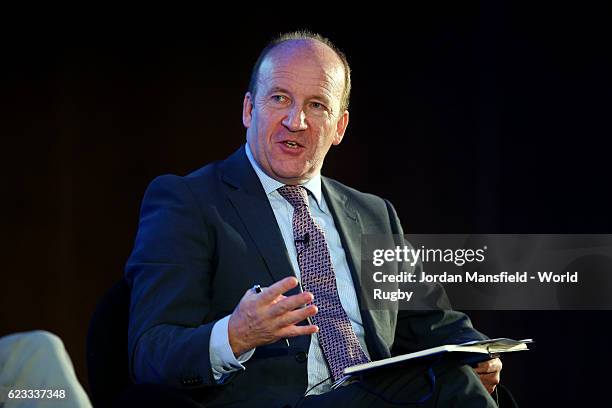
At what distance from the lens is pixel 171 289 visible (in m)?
2.22

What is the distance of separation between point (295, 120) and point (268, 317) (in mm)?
740

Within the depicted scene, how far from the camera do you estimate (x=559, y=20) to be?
3.47 meters

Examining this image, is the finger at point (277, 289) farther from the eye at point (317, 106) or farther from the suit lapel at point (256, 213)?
the eye at point (317, 106)

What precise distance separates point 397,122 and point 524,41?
1.91 ft

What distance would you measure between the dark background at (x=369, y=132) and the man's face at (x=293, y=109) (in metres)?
0.74

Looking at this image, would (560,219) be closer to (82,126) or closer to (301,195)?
(301,195)

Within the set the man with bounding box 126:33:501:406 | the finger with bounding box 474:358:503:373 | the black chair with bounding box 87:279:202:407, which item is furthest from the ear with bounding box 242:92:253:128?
the finger with bounding box 474:358:503:373

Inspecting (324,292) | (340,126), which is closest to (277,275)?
(324,292)

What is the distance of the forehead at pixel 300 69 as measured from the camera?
255cm

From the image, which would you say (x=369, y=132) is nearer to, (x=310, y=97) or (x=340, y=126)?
(x=340, y=126)

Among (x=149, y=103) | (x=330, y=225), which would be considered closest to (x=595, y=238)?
(x=330, y=225)

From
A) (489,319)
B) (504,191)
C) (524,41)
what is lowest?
(489,319)

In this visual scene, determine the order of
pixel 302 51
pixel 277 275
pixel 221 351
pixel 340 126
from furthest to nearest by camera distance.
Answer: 1. pixel 340 126
2. pixel 302 51
3. pixel 277 275
4. pixel 221 351

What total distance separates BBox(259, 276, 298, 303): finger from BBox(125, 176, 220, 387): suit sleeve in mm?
223
